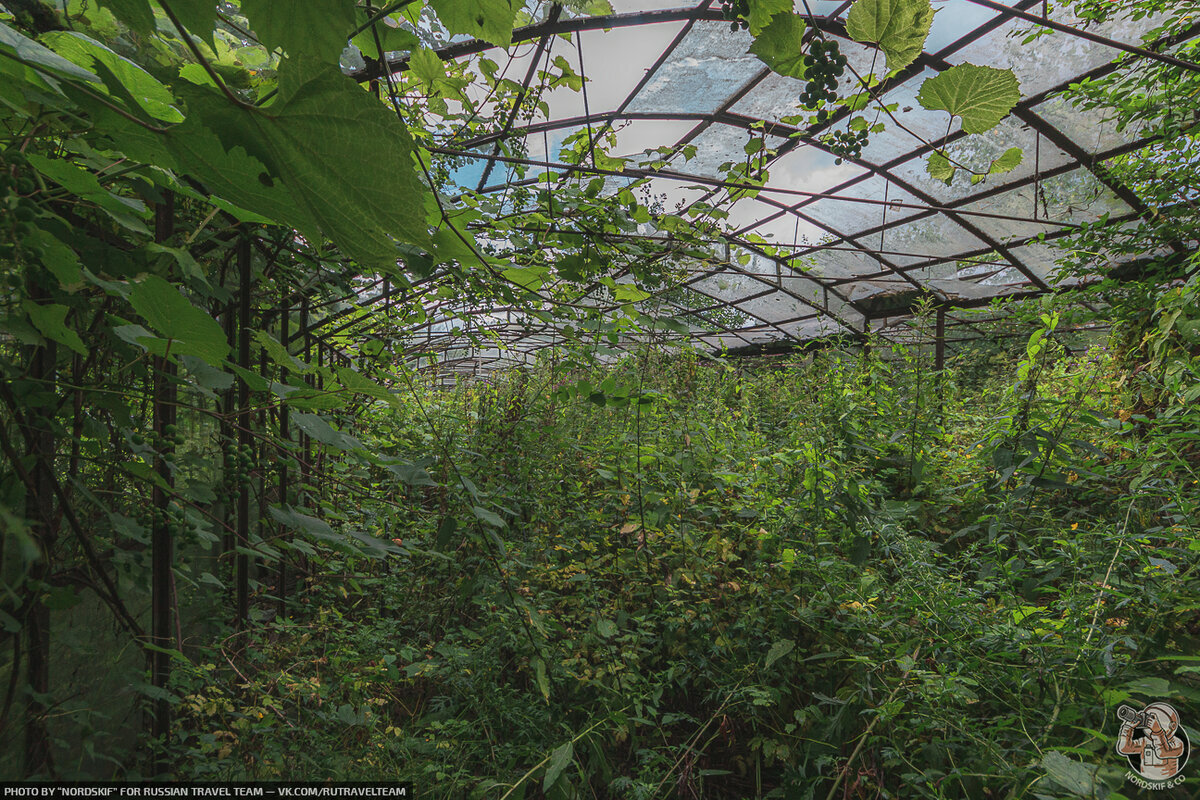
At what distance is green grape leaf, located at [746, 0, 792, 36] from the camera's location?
76cm

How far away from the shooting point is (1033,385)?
2.53 m

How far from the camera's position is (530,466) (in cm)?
332

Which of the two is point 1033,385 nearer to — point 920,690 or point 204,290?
point 920,690

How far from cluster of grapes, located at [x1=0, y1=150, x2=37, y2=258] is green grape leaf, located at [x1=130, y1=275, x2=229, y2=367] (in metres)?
0.11

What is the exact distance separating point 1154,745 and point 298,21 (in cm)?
199

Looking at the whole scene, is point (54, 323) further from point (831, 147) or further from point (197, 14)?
point (831, 147)

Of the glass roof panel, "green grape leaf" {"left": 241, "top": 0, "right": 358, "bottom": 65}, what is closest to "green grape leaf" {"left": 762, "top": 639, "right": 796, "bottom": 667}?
"green grape leaf" {"left": 241, "top": 0, "right": 358, "bottom": 65}

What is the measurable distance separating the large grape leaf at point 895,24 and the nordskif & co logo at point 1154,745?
4.83ft

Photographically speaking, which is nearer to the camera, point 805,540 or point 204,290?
point 204,290

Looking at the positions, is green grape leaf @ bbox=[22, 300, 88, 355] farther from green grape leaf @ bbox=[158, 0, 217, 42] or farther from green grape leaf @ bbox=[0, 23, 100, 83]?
green grape leaf @ bbox=[158, 0, 217, 42]

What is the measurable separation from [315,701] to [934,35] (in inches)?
206

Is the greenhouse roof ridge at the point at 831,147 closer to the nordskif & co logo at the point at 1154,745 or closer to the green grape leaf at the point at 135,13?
the green grape leaf at the point at 135,13

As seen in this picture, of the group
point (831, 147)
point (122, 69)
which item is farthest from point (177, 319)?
point (831, 147)

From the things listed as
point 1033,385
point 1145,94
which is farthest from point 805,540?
point 1145,94
